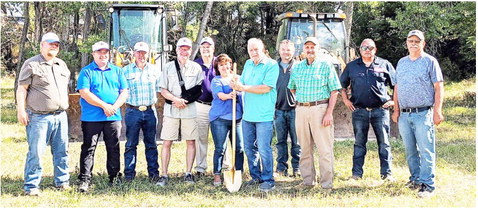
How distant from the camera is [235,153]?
5.43 meters

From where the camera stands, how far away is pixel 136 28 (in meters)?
10.7

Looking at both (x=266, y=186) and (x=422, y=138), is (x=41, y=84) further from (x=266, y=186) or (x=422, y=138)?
(x=422, y=138)

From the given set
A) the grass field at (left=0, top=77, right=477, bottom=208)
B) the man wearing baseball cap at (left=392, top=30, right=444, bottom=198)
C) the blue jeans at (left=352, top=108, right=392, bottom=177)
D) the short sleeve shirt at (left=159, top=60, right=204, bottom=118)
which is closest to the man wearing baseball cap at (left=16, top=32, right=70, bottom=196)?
the grass field at (left=0, top=77, right=477, bottom=208)

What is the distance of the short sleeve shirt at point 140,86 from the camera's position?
17.8ft

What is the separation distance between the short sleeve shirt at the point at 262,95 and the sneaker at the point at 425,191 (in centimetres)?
155

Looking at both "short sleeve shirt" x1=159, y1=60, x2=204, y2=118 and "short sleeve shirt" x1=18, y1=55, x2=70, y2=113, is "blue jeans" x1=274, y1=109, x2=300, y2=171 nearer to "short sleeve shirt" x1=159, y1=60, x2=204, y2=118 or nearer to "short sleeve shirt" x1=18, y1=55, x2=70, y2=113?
"short sleeve shirt" x1=159, y1=60, x2=204, y2=118

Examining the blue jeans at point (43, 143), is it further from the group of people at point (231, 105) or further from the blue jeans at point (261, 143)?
the blue jeans at point (261, 143)

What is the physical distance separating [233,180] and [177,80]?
1.17m

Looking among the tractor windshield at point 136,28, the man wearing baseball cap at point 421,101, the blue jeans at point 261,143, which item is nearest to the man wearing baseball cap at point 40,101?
the blue jeans at point 261,143

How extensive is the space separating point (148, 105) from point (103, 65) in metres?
0.60

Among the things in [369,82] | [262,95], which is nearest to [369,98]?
[369,82]

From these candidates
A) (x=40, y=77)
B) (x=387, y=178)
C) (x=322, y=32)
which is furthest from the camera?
(x=322, y=32)

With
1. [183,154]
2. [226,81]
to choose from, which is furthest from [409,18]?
[226,81]

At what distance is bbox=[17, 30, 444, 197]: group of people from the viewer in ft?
16.3
